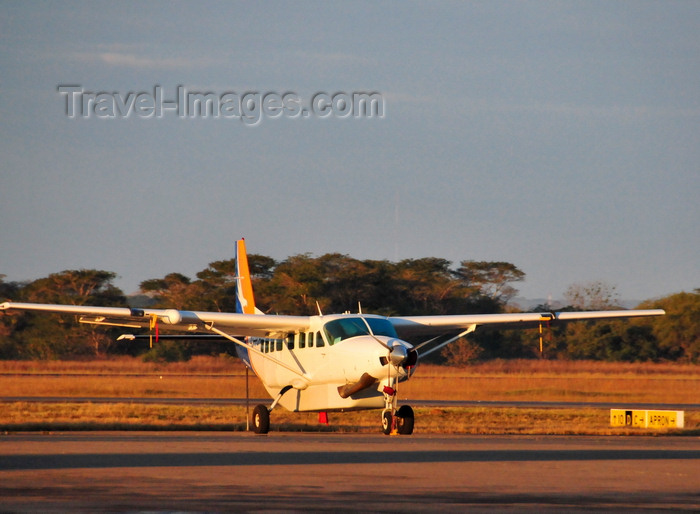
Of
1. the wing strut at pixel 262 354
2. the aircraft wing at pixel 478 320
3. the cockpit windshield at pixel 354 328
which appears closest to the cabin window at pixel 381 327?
the cockpit windshield at pixel 354 328

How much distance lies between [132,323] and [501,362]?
Result: 39042mm

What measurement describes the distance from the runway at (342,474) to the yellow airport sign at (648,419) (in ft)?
19.2

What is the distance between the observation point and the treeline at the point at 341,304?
69.0 m

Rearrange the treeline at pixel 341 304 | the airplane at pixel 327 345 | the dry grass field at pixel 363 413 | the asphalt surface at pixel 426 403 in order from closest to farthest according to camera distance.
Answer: the airplane at pixel 327 345 → the dry grass field at pixel 363 413 → the asphalt surface at pixel 426 403 → the treeline at pixel 341 304

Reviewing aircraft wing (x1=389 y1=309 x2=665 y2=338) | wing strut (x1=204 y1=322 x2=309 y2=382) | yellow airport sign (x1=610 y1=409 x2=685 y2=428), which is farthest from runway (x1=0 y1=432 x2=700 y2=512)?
yellow airport sign (x1=610 y1=409 x2=685 y2=428)

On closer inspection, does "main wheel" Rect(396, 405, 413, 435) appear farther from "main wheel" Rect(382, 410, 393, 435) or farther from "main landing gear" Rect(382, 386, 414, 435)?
"main wheel" Rect(382, 410, 393, 435)

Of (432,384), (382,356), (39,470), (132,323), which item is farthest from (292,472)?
(432,384)

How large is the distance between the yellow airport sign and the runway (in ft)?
19.2

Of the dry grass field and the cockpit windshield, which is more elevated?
the cockpit windshield

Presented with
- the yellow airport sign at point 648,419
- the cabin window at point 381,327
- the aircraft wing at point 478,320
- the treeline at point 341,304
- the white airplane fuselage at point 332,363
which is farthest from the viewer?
the treeline at point 341,304

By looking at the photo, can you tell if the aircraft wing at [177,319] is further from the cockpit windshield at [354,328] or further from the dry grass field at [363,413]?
the dry grass field at [363,413]

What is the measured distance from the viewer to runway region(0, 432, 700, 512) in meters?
11.1

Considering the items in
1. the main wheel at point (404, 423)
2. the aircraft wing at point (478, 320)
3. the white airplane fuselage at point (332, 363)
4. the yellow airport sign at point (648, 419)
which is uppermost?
the aircraft wing at point (478, 320)

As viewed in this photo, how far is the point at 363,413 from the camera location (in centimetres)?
3284
